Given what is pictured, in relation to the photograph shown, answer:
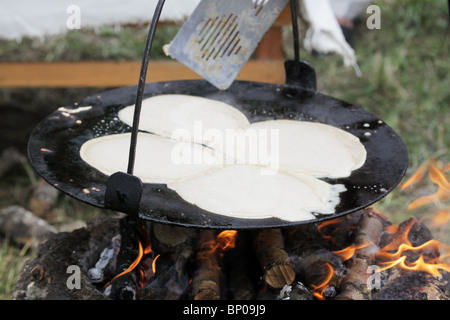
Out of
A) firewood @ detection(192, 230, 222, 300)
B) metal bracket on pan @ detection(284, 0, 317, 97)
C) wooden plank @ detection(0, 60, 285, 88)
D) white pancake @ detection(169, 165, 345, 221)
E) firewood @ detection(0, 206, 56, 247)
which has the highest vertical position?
metal bracket on pan @ detection(284, 0, 317, 97)

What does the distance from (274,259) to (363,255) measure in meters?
0.42

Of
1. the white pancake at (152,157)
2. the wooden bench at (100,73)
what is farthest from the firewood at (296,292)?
the wooden bench at (100,73)

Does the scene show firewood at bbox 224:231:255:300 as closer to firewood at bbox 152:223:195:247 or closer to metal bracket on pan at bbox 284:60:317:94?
firewood at bbox 152:223:195:247

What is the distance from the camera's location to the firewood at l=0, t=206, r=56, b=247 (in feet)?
11.1

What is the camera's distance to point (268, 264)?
1.91 m

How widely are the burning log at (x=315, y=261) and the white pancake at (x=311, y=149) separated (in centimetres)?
37

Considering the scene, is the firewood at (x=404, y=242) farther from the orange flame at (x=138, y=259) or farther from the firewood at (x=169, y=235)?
the orange flame at (x=138, y=259)

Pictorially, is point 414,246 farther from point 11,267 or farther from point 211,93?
point 11,267

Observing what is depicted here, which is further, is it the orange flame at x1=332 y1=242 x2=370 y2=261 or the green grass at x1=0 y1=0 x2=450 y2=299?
the green grass at x1=0 y1=0 x2=450 y2=299

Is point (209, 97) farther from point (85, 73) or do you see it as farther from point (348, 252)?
point (85, 73)

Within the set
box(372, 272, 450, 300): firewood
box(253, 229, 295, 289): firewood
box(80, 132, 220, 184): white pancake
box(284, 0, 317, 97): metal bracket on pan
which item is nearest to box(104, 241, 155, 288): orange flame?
box(80, 132, 220, 184): white pancake

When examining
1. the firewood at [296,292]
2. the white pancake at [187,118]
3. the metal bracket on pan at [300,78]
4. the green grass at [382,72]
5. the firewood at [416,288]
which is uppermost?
the metal bracket on pan at [300,78]

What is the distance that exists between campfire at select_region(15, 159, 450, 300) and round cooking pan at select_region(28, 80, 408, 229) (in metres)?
0.27

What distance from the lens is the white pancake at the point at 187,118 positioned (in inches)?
85.7
